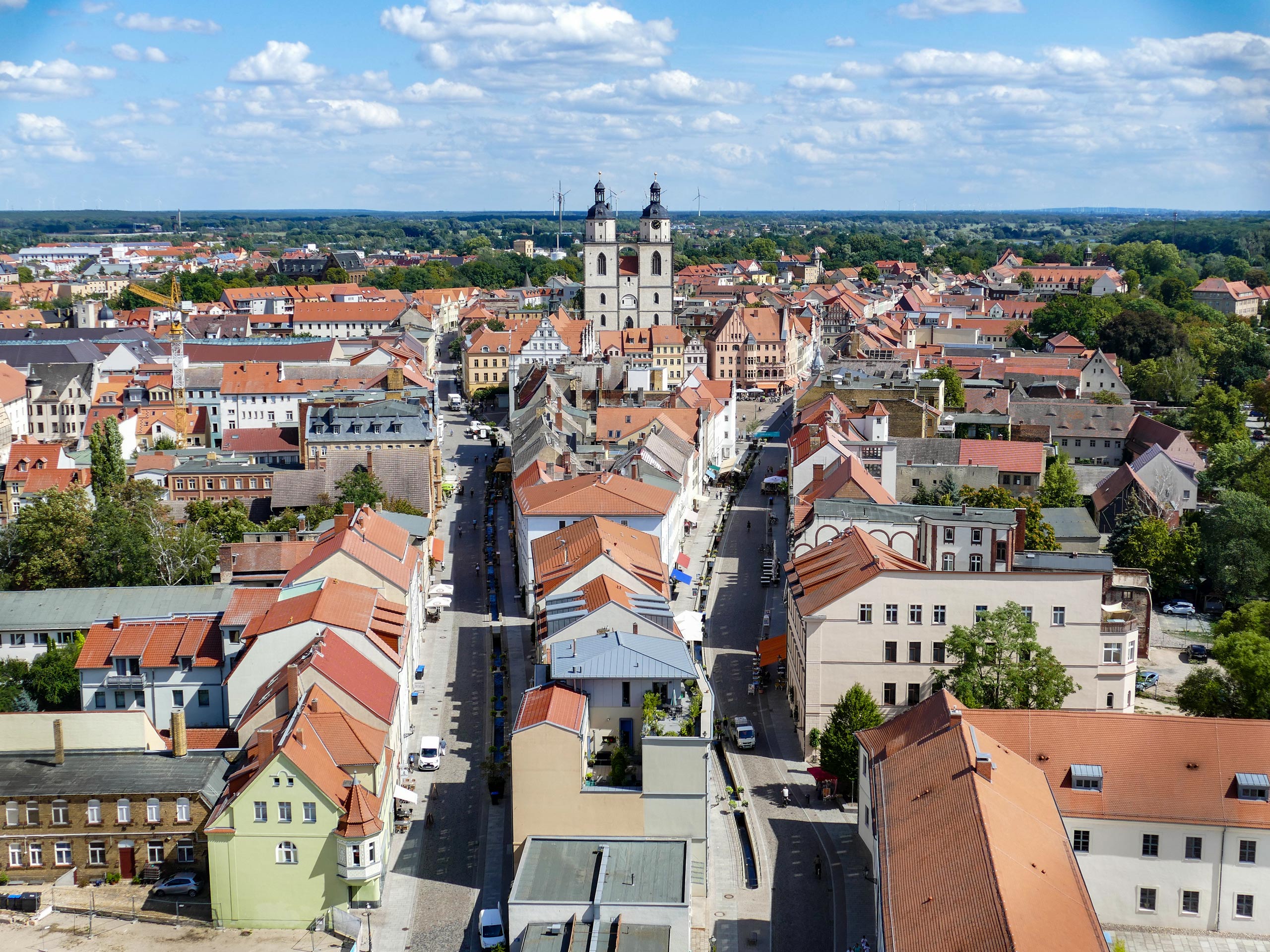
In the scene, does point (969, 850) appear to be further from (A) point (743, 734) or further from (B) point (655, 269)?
(B) point (655, 269)

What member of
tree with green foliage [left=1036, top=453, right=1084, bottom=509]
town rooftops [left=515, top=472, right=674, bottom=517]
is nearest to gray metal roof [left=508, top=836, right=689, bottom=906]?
town rooftops [left=515, top=472, right=674, bottom=517]

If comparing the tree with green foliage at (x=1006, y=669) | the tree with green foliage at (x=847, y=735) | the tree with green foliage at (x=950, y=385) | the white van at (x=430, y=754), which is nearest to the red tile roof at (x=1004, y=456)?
the tree with green foliage at (x=950, y=385)

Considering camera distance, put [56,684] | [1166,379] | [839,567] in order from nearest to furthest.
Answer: [56,684]
[839,567]
[1166,379]

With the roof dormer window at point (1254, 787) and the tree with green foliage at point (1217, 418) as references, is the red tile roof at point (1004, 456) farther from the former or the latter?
the roof dormer window at point (1254, 787)

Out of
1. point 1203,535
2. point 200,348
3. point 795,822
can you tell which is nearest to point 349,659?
point 795,822

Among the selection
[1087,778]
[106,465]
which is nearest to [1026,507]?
[1087,778]
